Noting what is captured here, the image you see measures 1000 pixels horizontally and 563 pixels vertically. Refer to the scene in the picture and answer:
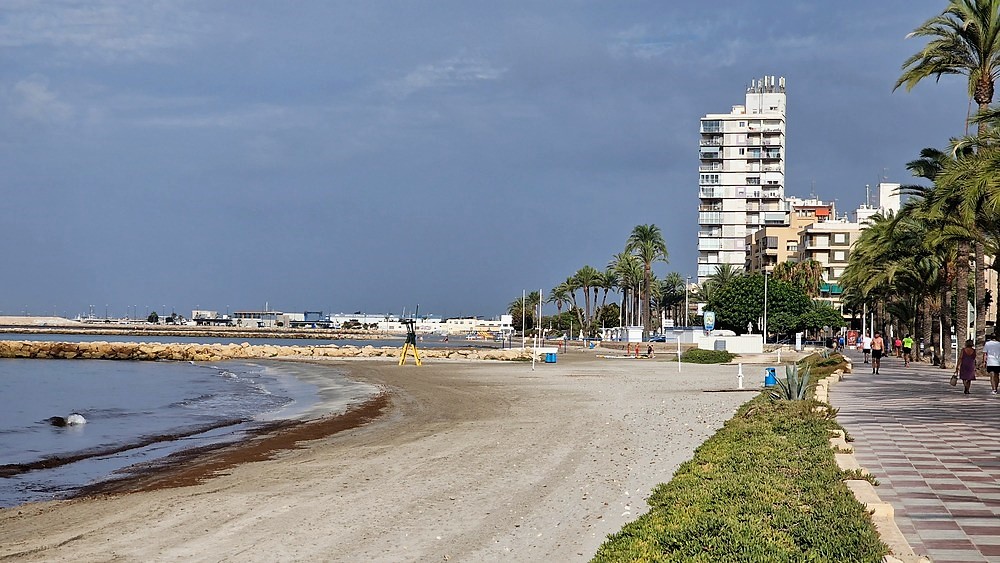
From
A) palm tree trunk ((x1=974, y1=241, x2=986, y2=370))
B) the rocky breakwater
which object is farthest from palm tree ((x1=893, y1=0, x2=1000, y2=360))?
the rocky breakwater

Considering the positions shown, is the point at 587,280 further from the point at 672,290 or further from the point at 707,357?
the point at 707,357

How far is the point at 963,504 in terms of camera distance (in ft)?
29.8

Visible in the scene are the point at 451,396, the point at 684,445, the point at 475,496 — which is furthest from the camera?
the point at 451,396

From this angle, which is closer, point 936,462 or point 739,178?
point 936,462

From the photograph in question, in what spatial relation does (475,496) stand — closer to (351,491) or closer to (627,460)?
(351,491)

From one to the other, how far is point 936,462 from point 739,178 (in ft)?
414

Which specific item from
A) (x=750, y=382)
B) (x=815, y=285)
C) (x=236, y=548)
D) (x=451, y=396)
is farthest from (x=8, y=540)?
(x=815, y=285)

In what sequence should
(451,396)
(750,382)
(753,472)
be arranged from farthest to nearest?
(750,382) → (451,396) → (753,472)

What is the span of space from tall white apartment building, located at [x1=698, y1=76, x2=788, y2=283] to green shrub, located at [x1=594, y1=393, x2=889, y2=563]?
125260 mm

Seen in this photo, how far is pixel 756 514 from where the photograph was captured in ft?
25.8

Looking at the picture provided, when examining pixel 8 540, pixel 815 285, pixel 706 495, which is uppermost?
pixel 815 285

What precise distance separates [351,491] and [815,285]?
104 meters

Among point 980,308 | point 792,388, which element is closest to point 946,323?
point 980,308

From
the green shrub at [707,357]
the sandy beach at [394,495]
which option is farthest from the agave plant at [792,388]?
the green shrub at [707,357]
